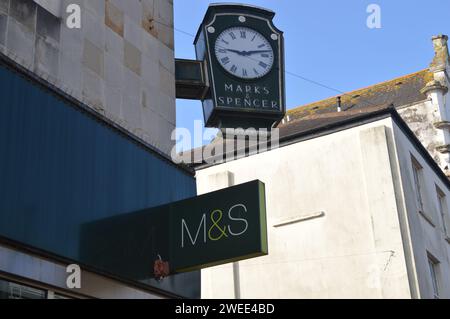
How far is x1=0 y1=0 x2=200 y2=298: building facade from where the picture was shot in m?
8.05

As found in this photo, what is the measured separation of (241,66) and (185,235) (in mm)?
5594

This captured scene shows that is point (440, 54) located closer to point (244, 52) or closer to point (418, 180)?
point (418, 180)

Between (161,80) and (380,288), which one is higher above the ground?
(161,80)

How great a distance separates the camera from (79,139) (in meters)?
9.16

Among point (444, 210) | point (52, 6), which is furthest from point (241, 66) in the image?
point (444, 210)

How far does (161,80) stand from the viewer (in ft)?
40.9

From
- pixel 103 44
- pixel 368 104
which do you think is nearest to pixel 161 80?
pixel 103 44

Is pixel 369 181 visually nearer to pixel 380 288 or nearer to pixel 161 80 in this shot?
pixel 380 288

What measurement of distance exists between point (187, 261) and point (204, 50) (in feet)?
19.0

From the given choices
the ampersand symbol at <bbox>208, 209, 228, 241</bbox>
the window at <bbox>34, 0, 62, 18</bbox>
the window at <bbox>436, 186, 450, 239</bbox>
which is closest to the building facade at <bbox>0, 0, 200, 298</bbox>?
the window at <bbox>34, 0, 62, 18</bbox>

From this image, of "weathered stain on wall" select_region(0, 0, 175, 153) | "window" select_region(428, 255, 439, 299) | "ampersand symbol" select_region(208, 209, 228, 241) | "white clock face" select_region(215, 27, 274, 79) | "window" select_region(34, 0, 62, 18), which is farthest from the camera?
"window" select_region(428, 255, 439, 299)

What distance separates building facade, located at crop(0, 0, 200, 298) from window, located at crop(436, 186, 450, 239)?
13.4m

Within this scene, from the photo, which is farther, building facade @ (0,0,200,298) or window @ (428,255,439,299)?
window @ (428,255,439,299)

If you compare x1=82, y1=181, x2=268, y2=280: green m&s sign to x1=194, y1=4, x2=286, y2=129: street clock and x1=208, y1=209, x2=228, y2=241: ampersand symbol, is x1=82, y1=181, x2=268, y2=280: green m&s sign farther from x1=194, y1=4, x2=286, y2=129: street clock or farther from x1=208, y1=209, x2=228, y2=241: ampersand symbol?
x1=194, y1=4, x2=286, y2=129: street clock
